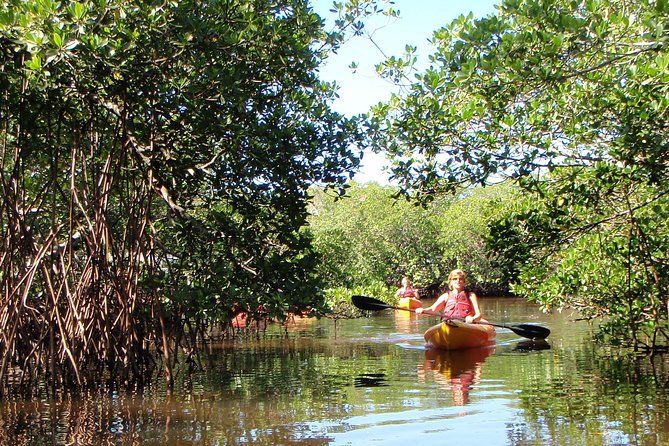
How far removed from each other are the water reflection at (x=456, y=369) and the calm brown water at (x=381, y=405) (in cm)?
2

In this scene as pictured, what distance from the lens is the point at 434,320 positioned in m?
18.9

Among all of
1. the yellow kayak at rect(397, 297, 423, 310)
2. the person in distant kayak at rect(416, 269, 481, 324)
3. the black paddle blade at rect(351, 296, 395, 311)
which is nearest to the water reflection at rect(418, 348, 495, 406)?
the person in distant kayak at rect(416, 269, 481, 324)

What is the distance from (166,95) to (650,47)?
12.9 ft

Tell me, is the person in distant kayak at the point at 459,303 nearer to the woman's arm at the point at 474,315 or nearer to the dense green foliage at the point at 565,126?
the woman's arm at the point at 474,315

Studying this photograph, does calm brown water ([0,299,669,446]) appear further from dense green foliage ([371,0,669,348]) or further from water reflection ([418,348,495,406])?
dense green foliage ([371,0,669,348])

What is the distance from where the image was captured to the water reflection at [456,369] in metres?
8.07

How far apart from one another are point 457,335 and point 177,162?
4.93 m

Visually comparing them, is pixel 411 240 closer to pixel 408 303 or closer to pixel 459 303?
pixel 408 303

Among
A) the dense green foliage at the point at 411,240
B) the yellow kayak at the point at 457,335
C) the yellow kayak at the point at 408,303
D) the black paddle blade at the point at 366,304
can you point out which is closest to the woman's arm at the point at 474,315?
the yellow kayak at the point at 457,335

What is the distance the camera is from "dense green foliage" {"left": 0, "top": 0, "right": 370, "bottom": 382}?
6.88m

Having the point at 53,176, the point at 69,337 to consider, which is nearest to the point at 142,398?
the point at 69,337

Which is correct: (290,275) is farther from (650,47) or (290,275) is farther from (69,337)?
(650,47)

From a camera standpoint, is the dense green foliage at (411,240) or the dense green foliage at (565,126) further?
the dense green foliage at (411,240)

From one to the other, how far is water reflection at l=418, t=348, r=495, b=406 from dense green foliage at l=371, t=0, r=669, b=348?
131 centimetres
